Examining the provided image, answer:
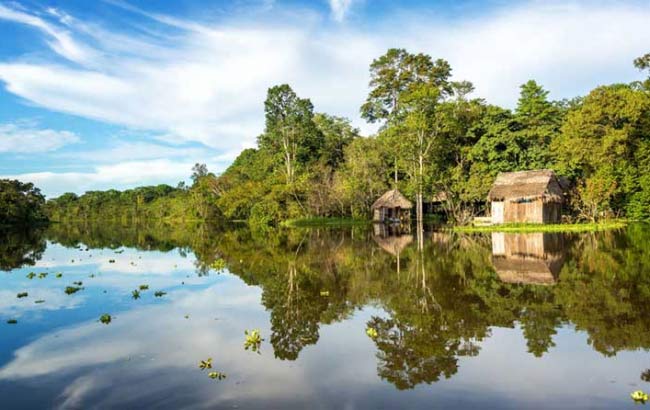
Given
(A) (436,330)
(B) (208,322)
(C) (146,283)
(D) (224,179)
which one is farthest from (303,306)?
(D) (224,179)

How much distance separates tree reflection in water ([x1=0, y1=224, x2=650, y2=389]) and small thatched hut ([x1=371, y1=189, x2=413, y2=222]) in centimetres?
2159

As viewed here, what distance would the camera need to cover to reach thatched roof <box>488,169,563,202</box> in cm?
3303

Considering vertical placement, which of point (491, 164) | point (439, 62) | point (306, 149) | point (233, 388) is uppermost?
point (439, 62)

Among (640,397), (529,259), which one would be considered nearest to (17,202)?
(529,259)

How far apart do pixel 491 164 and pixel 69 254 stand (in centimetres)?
3194

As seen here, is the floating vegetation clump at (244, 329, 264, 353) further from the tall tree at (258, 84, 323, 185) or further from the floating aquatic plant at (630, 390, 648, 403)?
the tall tree at (258, 84, 323, 185)

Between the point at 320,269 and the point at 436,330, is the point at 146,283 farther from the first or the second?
the point at 436,330

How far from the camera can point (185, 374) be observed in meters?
6.50

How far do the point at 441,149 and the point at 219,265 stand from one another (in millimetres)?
28642

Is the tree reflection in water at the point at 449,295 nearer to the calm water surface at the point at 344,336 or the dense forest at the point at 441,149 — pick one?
the calm water surface at the point at 344,336

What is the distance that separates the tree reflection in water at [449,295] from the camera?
7.43 m

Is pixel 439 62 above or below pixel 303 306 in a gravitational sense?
above

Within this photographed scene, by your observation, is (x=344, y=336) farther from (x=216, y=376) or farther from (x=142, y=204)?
(x=142, y=204)

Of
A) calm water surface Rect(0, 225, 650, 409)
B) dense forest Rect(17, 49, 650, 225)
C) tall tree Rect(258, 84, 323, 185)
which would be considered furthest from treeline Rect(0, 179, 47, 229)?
calm water surface Rect(0, 225, 650, 409)
